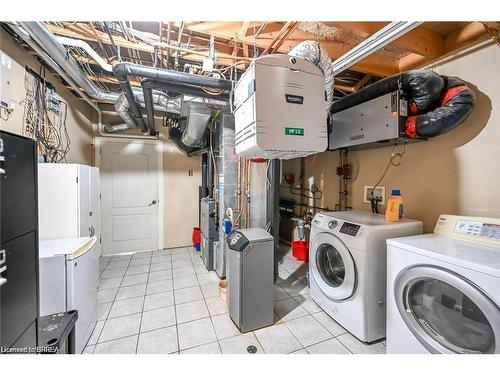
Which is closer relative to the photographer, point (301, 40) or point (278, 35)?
point (278, 35)

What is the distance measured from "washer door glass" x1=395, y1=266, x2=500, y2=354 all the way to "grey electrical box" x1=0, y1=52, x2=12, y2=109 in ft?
10.2

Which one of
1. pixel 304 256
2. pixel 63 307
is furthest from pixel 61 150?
pixel 304 256

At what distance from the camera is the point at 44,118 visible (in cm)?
222

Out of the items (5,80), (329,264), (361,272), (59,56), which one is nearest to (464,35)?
(361,272)

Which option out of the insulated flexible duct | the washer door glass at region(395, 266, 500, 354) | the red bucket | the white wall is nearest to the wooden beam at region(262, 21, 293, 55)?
the insulated flexible duct

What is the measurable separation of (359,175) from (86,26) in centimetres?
314

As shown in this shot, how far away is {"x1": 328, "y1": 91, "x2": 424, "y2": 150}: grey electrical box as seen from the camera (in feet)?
5.97

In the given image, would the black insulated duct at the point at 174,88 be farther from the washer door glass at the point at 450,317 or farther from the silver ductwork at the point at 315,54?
the washer door glass at the point at 450,317

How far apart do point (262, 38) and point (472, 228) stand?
2.14m

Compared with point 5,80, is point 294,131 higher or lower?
lower

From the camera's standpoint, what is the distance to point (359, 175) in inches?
108

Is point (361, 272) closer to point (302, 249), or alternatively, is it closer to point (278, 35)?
point (302, 249)

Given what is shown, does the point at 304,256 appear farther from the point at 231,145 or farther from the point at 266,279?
the point at 231,145

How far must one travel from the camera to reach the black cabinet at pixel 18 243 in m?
0.83
